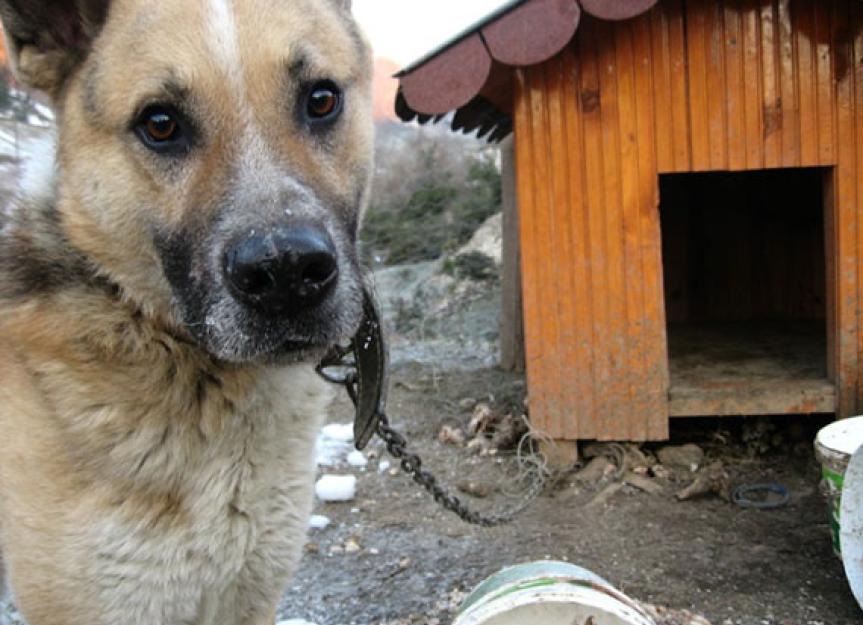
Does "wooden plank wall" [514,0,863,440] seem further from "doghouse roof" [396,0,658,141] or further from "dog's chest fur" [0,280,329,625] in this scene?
"dog's chest fur" [0,280,329,625]

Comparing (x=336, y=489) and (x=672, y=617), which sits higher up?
(x=336, y=489)

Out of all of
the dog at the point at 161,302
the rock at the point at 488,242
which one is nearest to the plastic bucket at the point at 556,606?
the dog at the point at 161,302

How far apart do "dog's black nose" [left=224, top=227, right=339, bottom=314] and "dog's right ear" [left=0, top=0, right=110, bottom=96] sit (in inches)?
29.5

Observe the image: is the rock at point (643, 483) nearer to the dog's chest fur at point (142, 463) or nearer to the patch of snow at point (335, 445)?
the patch of snow at point (335, 445)

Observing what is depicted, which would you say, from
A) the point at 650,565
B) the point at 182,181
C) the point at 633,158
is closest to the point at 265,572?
the point at 182,181

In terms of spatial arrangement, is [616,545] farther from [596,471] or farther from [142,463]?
[142,463]

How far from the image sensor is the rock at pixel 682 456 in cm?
457

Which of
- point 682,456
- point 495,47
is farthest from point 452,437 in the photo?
point 495,47

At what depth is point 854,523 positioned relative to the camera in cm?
302

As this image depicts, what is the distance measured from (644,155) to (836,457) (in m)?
1.95

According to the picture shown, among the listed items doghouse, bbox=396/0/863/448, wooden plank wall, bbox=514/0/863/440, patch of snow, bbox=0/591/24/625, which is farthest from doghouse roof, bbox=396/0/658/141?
patch of snow, bbox=0/591/24/625

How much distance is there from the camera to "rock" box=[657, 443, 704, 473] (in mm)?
4572

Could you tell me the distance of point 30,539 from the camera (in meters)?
1.77

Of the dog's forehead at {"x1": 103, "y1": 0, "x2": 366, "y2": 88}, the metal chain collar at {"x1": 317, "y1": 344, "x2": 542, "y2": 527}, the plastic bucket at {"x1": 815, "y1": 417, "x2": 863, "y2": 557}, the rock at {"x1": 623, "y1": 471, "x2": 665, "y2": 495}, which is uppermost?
the dog's forehead at {"x1": 103, "y1": 0, "x2": 366, "y2": 88}
